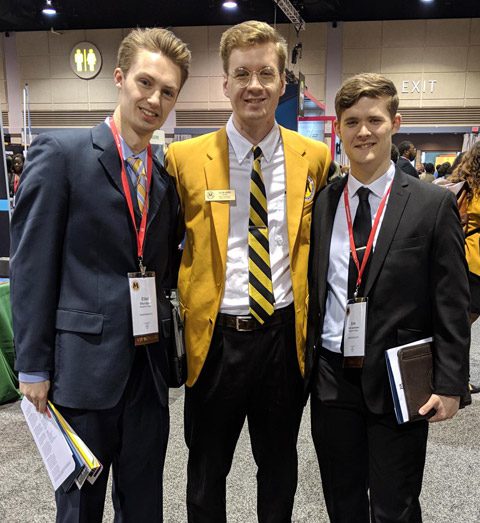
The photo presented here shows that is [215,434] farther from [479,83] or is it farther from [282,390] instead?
[479,83]

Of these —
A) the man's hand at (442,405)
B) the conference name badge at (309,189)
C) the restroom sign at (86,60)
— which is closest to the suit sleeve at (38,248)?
the conference name badge at (309,189)

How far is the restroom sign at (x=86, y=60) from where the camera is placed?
11672mm

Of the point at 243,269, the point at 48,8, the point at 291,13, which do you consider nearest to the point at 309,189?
the point at 243,269

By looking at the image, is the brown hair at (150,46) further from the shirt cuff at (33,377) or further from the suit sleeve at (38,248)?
the shirt cuff at (33,377)

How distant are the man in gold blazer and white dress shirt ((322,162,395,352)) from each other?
Answer: 12cm

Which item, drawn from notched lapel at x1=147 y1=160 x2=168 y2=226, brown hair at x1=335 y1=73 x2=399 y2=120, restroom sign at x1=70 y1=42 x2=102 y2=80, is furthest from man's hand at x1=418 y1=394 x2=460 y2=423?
restroom sign at x1=70 y1=42 x2=102 y2=80

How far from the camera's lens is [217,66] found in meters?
11.5

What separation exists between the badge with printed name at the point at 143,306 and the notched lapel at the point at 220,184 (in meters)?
0.27

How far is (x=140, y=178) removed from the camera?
140 cm

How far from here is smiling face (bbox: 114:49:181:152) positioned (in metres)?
1.36

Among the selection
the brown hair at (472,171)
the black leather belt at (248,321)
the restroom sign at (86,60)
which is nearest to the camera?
the black leather belt at (248,321)

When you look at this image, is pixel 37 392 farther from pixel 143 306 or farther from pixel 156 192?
pixel 156 192

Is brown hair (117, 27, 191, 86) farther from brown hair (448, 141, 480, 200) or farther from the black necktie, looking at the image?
brown hair (448, 141, 480, 200)

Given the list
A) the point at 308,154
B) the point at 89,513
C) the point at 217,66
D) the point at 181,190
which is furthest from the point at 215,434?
the point at 217,66
